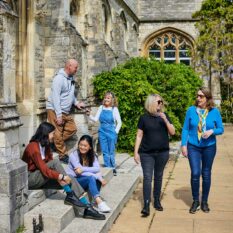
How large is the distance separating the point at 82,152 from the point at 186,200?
2201 mm

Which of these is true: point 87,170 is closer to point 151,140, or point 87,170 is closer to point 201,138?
point 151,140

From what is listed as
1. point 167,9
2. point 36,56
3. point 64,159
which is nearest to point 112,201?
point 64,159

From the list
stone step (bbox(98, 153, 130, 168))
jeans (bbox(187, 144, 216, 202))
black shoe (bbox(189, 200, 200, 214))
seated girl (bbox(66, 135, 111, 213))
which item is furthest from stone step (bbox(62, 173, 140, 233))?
stone step (bbox(98, 153, 130, 168))

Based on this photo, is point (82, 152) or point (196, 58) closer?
point (82, 152)

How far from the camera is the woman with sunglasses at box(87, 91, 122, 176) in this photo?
28.1 feet

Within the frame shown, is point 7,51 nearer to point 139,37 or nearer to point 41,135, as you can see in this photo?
point 41,135

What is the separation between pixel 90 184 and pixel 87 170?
197mm

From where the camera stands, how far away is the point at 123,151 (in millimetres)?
11977

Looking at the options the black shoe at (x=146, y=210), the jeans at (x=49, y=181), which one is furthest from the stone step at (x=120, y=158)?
the jeans at (x=49, y=181)

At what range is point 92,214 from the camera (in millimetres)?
5637

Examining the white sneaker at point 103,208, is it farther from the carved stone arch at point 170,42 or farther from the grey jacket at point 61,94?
the carved stone arch at point 170,42

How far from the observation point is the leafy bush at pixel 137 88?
11734 mm

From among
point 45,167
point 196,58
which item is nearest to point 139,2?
point 196,58

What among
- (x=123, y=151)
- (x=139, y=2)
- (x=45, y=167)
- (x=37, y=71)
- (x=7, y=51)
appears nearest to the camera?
(x=7, y=51)
